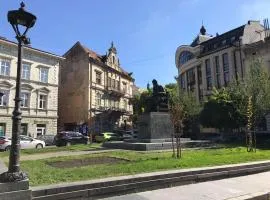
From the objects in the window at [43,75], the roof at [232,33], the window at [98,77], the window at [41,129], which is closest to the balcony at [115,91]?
the window at [98,77]

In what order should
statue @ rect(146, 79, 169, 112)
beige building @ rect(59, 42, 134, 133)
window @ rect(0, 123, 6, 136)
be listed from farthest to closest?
beige building @ rect(59, 42, 134, 133) < window @ rect(0, 123, 6, 136) < statue @ rect(146, 79, 169, 112)

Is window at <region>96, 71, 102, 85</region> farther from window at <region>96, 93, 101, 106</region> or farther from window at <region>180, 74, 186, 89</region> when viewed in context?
window at <region>180, 74, 186, 89</region>

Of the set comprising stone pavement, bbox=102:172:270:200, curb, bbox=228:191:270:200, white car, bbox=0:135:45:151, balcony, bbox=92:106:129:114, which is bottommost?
curb, bbox=228:191:270:200

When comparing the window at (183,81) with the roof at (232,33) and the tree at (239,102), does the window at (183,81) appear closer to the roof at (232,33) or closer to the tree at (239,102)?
the roof at (232,33)

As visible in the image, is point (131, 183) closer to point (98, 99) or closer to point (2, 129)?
point (2, 129)

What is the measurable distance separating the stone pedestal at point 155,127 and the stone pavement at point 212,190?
6.88m

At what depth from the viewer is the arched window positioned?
57131mm

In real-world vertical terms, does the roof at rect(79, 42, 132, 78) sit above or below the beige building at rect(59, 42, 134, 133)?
above

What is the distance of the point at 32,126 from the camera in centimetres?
3900

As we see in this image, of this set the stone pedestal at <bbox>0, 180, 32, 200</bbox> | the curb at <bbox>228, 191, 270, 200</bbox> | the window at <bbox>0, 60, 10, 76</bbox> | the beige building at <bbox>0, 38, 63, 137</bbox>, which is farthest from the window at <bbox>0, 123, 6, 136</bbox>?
the curb at <bbox>228, 191, 270, 200</bbox>

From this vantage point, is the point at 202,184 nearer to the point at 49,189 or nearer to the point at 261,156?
the point at 49,189

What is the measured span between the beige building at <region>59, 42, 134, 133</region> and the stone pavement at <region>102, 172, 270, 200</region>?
36.9 m

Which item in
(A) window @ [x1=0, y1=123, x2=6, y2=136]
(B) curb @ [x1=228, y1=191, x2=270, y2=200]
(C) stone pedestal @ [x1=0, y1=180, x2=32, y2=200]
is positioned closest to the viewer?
(C) stone pedestal @ [x1=0, y1=180, x2=32, y2=200]

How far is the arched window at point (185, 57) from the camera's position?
5713 centimetres
